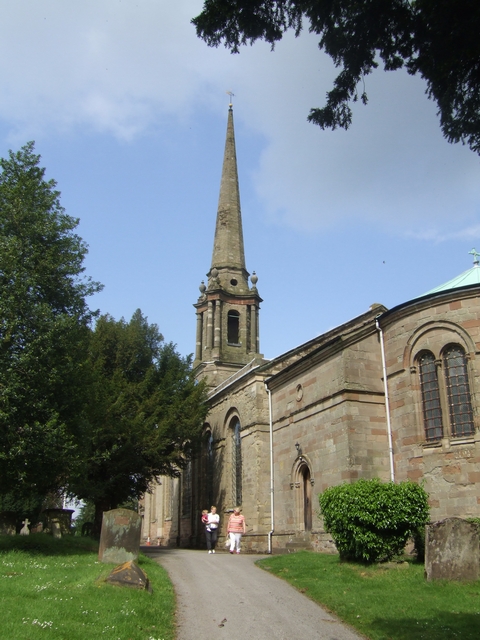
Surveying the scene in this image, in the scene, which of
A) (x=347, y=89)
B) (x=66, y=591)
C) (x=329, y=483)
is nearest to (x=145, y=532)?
(x=329, y=483)

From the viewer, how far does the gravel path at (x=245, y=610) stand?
8.61 meters

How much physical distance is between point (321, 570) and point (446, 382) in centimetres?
684

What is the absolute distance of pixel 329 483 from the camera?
19.5 meters

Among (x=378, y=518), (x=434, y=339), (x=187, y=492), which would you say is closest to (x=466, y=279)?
(x=434, y=339)

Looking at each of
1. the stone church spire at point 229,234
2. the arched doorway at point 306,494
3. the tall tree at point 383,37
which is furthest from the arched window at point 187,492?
the tall tree at point 383,37

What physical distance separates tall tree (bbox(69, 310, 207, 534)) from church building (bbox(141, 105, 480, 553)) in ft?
9.83

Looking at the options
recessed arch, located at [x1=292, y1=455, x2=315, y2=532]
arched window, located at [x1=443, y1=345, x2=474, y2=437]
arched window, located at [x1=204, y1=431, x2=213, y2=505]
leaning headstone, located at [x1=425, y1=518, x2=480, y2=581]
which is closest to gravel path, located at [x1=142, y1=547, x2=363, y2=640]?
leaning headstone, located at [x1=425, y1=518, x2=480, y2=581]

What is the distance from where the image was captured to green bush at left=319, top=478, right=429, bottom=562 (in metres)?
13.6

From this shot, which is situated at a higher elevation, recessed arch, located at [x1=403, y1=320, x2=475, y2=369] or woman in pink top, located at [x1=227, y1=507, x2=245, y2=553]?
recessed arch, located at [x1=403, y1=320, x2=475, y2=369]

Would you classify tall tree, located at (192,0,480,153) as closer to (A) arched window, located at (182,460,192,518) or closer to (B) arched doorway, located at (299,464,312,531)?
(B) arched doorway, located at (299,464,312,531)

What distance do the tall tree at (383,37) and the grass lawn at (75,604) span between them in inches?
290

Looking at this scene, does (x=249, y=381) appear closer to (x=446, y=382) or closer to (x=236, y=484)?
(x=236, y=484)

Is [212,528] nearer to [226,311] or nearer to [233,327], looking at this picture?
[226,311]

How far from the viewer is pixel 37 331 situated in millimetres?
15930
